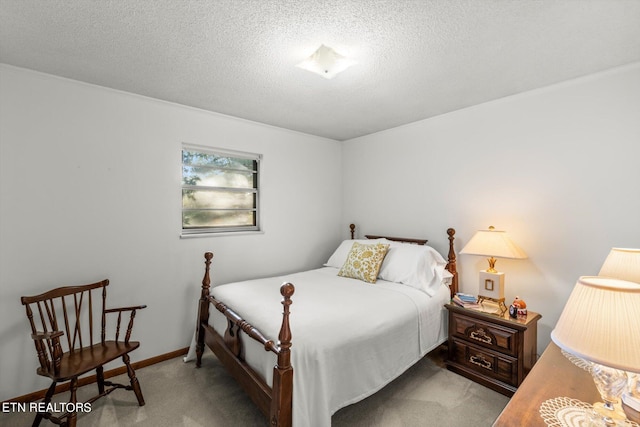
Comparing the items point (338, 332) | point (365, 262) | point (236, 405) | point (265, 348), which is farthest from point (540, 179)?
point (236, 405)

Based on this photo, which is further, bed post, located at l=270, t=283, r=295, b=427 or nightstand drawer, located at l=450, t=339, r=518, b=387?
nightstand drawer, located at l=450, t=339, r=518, b=387

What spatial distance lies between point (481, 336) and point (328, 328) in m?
1.45

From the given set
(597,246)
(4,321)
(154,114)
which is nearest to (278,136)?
(154,114)

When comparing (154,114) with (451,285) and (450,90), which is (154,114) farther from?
(451,285)

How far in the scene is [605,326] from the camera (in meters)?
0.83

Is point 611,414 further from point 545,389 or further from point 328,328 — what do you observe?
point 328,328

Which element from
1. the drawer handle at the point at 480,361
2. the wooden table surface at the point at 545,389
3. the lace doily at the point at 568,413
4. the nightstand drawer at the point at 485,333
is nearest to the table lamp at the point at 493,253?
the nightstand drawer at the point at 485,333

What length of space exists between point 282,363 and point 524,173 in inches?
100

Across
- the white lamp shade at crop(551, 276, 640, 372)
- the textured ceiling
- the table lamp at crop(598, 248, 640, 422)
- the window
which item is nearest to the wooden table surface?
the white lamp shade at crop(551, 276, 640, 372)

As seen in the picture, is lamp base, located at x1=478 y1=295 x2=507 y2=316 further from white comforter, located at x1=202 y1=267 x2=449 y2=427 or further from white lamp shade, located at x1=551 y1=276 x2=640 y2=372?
white lamp shade, located at x1=551 y1=276 x2=640 y2=372

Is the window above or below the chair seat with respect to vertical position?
above

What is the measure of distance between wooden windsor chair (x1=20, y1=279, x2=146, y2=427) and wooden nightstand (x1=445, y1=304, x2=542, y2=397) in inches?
101

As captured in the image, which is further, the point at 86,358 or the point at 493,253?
the point at 493,253

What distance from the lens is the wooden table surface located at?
1.03 metres
